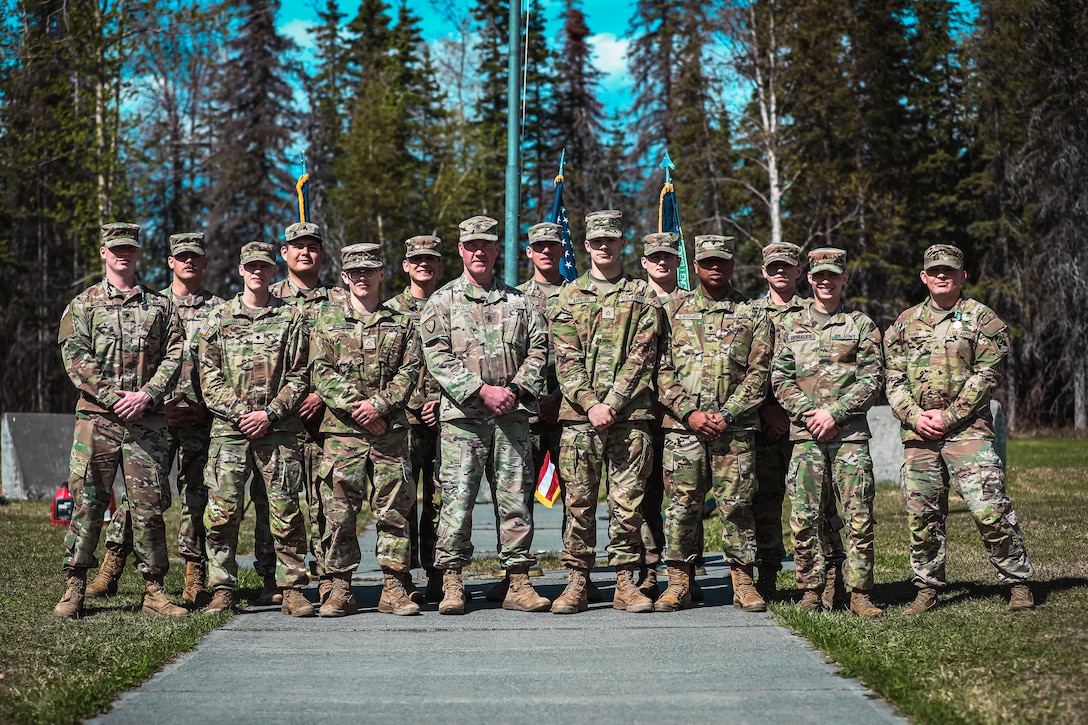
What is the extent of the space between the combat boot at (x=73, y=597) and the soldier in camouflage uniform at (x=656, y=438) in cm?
363

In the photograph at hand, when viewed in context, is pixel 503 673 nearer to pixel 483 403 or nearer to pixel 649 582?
pixel 483 403

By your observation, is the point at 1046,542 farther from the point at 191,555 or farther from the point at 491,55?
the point at 491,55

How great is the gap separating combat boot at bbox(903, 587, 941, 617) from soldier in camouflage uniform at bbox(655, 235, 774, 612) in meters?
0.92

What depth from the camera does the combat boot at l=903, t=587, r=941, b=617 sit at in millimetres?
7312

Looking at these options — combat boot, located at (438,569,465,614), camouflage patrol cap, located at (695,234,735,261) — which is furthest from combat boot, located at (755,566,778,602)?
camouflage patrol cap, located at (695,234,735,261)

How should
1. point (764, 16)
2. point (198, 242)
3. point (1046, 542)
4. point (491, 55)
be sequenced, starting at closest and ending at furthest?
point (198, 242) → point (1046, 542) → point (764, 16) → point (491, 55)

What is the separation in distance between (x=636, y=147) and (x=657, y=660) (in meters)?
40.5

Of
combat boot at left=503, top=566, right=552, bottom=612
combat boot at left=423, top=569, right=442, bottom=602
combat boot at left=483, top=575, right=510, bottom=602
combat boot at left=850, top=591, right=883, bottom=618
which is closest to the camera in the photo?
combat boot at left=850, top=591, right=883, bottom=618

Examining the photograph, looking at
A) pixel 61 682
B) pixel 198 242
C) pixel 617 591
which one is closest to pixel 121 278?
pixel 198 242

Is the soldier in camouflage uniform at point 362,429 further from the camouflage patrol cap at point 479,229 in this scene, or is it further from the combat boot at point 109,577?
the combat boot at point 109,577

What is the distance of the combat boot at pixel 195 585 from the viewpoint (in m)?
7.95

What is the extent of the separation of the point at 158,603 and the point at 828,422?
4.41 meters

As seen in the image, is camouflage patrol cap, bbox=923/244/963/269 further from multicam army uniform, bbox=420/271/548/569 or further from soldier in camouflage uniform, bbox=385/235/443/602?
soldier in camouflage uniform, bbox=385/235/443/602

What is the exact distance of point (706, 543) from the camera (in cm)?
1156
